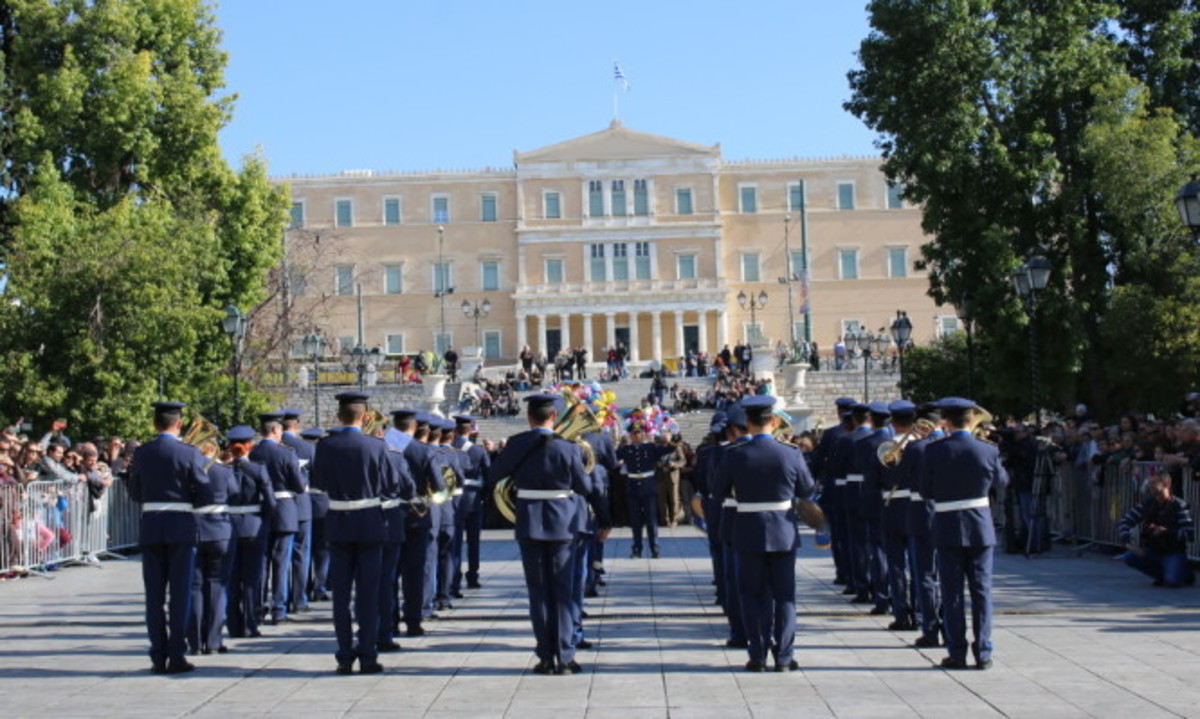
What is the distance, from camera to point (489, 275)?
8712 cm

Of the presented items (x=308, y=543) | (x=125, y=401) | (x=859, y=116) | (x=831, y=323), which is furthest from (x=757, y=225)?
(x=308, y=543)

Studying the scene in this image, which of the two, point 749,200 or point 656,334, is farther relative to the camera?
point 749,200

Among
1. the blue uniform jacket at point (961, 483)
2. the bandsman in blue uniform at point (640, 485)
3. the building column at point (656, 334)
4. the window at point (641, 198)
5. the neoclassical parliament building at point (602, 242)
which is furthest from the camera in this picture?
the window at point (641, 198)

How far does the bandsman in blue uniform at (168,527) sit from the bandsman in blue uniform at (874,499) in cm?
588

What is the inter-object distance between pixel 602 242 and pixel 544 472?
7613cm

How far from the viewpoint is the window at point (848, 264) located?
283 feet

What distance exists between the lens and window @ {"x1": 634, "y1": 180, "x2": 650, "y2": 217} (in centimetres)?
8650

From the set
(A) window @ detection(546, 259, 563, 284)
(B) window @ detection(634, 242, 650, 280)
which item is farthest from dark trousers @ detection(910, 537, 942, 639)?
(A) window @ detection(546, 259, 563, 284)

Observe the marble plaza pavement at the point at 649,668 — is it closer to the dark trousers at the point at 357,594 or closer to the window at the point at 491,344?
the dark trousers at the point at 357,594

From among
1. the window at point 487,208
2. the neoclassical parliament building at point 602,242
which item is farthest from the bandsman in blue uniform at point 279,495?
the window at point 487,208

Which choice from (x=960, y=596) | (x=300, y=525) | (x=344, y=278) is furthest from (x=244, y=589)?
(x=344, y=278)

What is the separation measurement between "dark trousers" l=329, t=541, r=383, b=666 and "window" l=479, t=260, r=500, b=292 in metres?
76.5

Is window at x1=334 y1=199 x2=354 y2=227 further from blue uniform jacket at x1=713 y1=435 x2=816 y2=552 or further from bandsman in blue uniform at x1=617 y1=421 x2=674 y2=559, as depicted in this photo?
blue uniform jacket at x1=713 y1=435 x2=816 y2=552

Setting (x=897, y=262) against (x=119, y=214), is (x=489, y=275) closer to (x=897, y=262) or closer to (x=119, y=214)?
(x=897, y=262)
